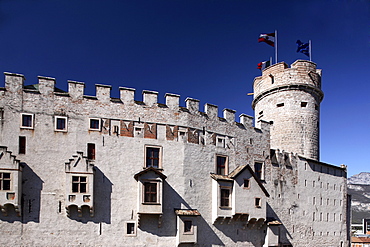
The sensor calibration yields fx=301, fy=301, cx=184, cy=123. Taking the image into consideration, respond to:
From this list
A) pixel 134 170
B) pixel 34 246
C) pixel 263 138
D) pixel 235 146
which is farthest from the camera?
pixel 263 138

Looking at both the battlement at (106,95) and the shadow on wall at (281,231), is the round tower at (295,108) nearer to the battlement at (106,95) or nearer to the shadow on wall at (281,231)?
the shadow on wall at (281,231)

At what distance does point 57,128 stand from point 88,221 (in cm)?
683

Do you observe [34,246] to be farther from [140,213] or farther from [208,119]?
[208,119]

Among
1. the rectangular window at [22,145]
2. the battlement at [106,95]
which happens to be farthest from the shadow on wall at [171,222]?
the rectangular window at [22,145]

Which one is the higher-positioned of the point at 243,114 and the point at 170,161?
the point at 243,114

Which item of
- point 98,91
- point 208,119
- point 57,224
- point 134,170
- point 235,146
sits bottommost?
point 57,224

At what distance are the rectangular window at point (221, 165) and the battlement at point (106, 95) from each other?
3.40m

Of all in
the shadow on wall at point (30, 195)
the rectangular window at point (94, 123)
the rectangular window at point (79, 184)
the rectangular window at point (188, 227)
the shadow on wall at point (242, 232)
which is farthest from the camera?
the shadow on wall at point (242, 232)

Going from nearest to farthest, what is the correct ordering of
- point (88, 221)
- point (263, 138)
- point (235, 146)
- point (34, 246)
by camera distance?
point (34, 246), point (88, 221), point (235, 146), point (263, 138)

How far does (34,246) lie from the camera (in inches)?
766

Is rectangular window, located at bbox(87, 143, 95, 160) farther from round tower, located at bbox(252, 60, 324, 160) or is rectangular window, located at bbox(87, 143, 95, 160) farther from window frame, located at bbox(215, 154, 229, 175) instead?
round tower, located at bbox(252, 60, 324, 160)

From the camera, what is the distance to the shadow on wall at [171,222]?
73.2 ft

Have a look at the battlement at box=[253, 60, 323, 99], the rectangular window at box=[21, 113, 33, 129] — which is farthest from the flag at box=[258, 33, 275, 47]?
the rectangular window at box=[21, 113, 33, 129]

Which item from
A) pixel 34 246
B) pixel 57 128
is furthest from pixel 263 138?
pixel 34 246
